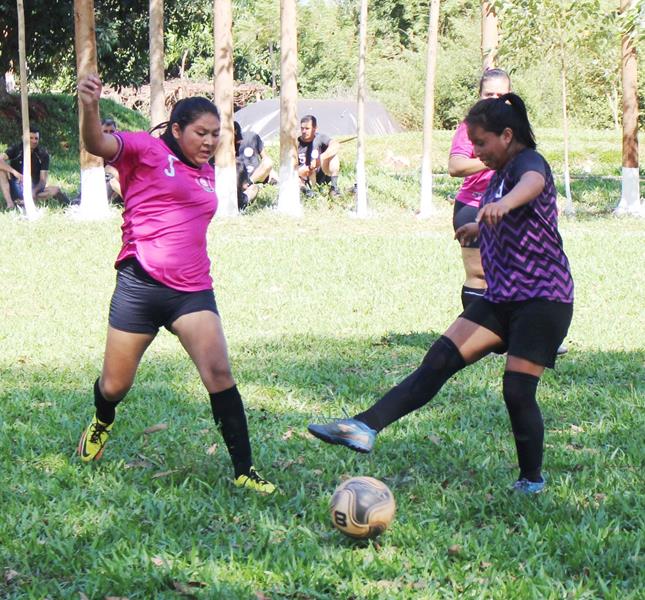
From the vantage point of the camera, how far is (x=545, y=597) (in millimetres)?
3760

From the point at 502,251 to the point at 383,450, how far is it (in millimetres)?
1506

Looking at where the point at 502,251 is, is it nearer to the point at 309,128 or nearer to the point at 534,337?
the point at 534,337

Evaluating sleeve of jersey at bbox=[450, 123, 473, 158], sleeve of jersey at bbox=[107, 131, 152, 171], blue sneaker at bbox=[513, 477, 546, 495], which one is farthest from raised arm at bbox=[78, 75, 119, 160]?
sleeve of jersey at bbox=[450, 123, 473, 158]

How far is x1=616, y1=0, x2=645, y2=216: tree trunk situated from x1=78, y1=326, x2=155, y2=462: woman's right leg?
15.6m

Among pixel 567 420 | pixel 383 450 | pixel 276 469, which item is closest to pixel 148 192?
pixel 276 469

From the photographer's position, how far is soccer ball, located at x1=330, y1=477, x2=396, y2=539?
13.9ft

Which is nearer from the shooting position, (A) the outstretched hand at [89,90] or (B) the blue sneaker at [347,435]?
(A) the outstretched hand at [89,90]

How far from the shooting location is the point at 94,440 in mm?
5496

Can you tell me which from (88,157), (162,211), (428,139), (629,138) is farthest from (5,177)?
(162,211)

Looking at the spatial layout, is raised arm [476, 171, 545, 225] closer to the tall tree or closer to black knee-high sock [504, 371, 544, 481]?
black knee-high sock [504, 371, 544, 481]

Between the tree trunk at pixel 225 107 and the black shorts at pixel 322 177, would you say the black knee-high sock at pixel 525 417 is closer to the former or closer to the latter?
the tree trunk at pixel 225 107

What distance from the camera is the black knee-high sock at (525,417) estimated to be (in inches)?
186

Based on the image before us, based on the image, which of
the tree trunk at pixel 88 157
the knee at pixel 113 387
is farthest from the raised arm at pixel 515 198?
the tree trunk at pixel 88 157

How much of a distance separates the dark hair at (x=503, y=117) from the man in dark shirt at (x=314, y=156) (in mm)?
14456
